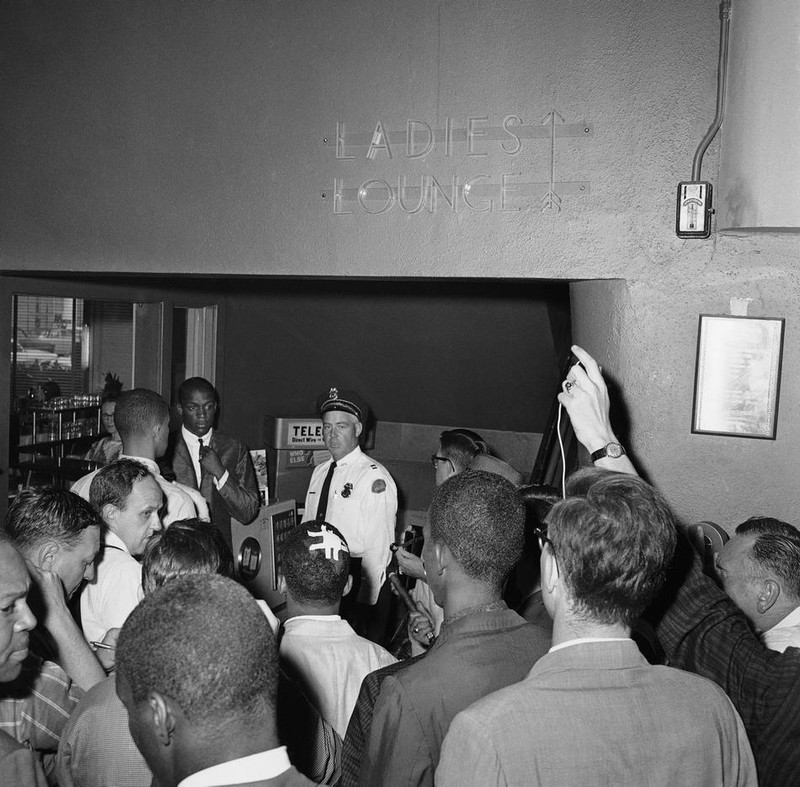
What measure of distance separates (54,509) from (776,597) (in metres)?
2.10

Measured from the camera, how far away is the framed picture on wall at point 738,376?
2.90m

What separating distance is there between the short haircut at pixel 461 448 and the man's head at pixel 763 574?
7.29 feet

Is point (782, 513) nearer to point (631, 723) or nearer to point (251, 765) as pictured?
point (631, 723)

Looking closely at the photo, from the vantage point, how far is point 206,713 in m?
Result: 1.17

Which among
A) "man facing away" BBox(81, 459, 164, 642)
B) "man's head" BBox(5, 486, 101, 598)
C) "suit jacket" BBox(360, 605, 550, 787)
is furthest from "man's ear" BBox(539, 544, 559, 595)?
"man facing away" BBox(81, 459, 164, 642)

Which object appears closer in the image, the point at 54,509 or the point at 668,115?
the point at 54,509

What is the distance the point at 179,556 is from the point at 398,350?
16.5 ft

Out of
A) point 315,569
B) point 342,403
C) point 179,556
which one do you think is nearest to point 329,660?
point 315,569

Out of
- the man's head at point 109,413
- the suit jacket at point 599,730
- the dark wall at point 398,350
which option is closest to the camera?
the suit jacket at point 599,730

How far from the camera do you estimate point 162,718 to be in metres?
1.18

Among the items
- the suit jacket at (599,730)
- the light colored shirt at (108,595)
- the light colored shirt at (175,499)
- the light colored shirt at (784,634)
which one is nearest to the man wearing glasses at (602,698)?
the suit jacket at (599,730)

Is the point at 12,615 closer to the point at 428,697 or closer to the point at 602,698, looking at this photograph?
the point at 428,697

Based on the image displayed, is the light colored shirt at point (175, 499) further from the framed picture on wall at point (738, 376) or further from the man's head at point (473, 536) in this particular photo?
the framed picture on wall at point (738, 376)

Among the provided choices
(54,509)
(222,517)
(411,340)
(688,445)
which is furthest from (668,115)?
(411,340)
